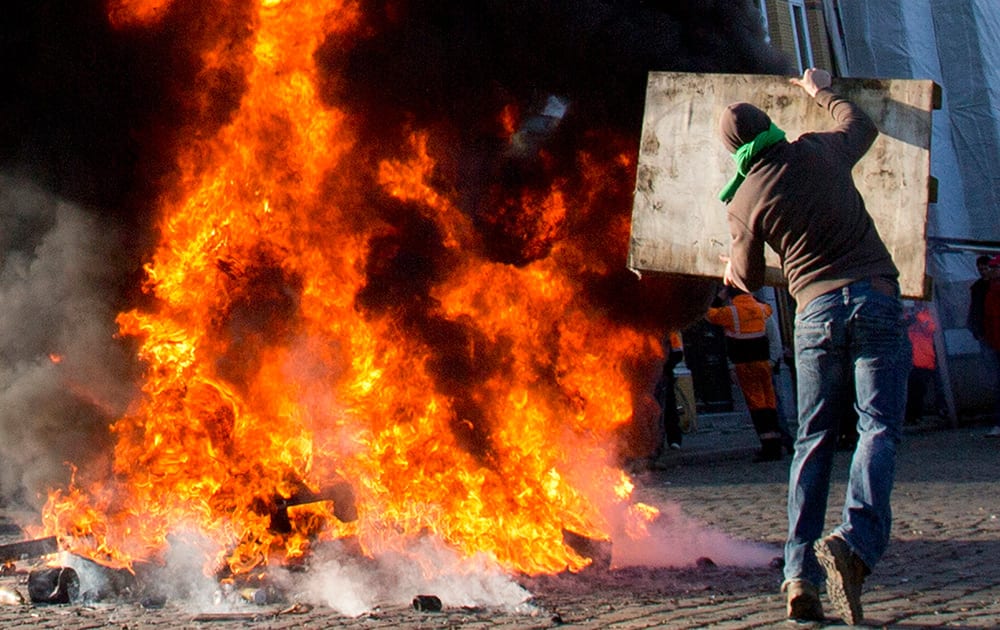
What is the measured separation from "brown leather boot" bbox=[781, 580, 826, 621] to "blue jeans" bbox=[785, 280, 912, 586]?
0.04 meters

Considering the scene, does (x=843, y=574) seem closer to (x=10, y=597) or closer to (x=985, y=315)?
(x=10, y=597)

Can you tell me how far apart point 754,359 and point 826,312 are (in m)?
7.32

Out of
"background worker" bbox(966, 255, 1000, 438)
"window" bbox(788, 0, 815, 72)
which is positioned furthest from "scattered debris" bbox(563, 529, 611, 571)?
"window" bbox(788, 0, 815, 72)

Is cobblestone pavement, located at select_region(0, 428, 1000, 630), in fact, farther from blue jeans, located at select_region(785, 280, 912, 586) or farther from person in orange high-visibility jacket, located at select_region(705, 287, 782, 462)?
person in orange high-visibility jacket, located at select_region(705, 287, 782, 462)

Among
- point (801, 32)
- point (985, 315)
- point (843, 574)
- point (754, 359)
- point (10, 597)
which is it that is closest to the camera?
point (843, 574)

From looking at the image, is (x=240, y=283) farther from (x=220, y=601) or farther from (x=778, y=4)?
A: (x=778, y=4)

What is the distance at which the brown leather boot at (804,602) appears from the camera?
423cm

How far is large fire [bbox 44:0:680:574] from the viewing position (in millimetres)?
5590

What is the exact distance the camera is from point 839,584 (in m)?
4.08

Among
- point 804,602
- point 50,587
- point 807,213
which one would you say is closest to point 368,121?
point 807,213

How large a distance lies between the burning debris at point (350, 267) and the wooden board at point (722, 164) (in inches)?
43.2

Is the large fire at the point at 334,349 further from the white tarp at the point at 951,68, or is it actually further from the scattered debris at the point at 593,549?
the white tarp at the point at 951,68

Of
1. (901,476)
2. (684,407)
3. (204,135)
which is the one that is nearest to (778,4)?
(684,407)

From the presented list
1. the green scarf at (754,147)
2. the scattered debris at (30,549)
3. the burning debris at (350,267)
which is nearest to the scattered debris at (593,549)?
the burning debris at (350,267)
